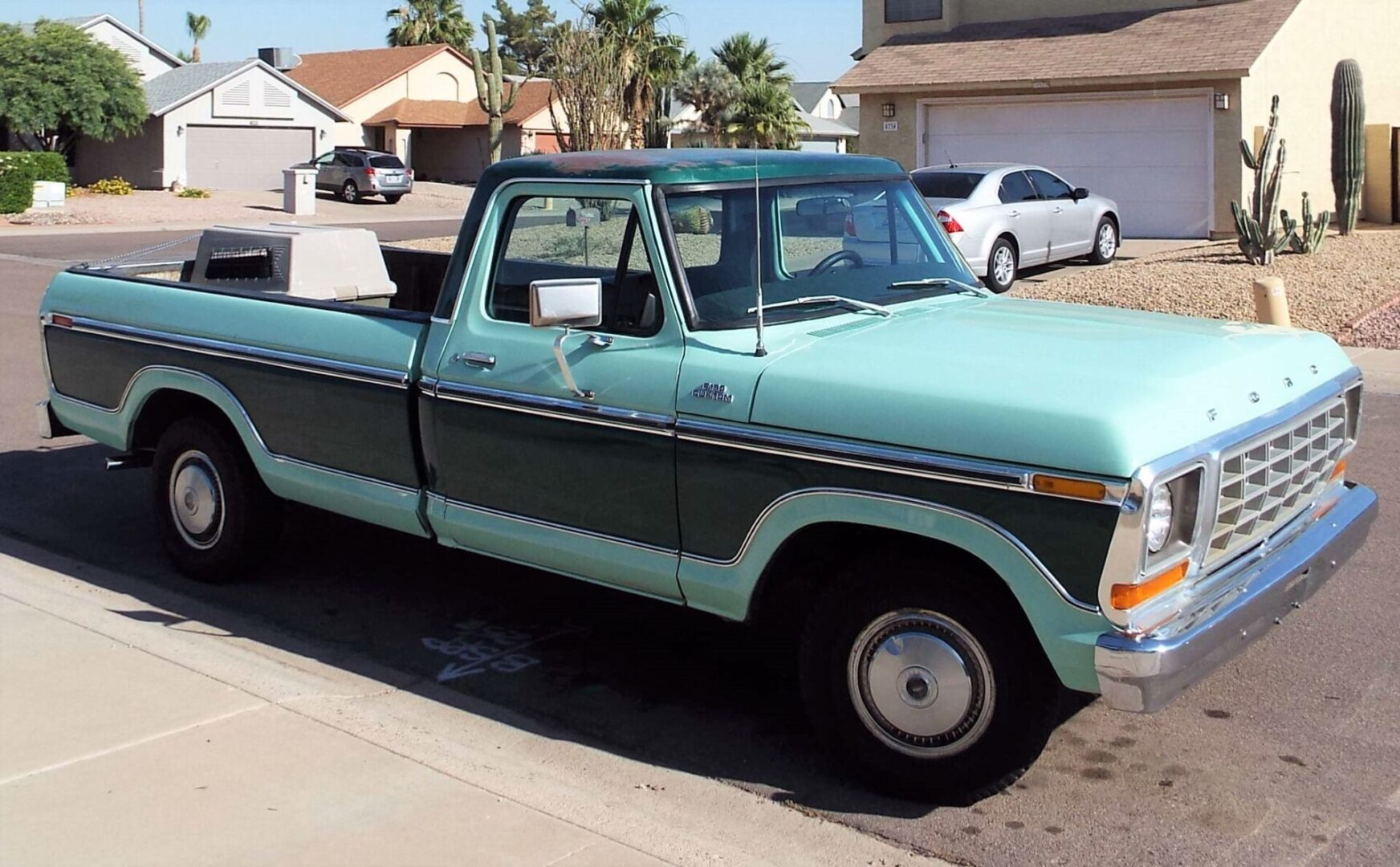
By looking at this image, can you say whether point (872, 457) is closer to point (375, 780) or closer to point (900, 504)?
point (900, 504)

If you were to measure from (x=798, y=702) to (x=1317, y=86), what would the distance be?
77.1 feet

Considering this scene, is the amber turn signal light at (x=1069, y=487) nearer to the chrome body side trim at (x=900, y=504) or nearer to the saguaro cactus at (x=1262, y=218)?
the chrome body side trim at (x=900, y=504)

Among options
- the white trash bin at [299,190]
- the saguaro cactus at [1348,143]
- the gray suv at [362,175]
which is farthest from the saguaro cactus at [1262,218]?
the gray suv at [362,175]

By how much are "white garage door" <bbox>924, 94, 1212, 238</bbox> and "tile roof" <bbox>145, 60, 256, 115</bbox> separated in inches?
1196

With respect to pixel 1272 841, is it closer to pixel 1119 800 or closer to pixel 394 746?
pixel 1119 800

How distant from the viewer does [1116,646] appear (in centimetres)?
400

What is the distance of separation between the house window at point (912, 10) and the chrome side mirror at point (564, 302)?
24989mm

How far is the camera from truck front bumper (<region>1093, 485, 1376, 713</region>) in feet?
13.1

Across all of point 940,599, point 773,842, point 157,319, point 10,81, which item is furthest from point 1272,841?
point 10,81

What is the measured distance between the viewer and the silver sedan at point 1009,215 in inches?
685

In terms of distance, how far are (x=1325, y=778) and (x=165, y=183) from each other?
1876 inches

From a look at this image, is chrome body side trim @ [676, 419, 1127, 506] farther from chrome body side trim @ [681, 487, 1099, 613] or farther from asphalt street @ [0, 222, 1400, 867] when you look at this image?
asphalt street @ [0, 222, 1400, 867]

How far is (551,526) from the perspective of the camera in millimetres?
5293

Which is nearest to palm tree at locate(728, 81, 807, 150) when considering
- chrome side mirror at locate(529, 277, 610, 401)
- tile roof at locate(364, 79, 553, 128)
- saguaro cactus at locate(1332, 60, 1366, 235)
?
tile roof at locate(364, 79, 553, 128)
